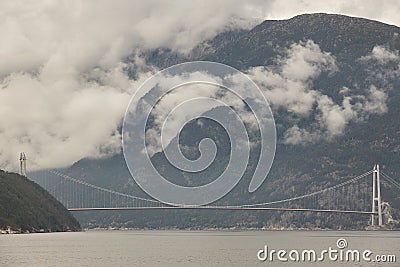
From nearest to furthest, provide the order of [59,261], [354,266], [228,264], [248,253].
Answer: [354,266] → [228,264] → [59,261] → [248,253]

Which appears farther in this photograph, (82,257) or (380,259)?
(82,257)

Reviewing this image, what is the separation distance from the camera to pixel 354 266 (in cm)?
10738

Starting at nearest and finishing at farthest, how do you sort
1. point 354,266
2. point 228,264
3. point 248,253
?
point 354,266
point 228,264
point 248,253

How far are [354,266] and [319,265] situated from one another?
4.33 m

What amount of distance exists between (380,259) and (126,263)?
32.9m

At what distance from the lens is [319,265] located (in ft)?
359

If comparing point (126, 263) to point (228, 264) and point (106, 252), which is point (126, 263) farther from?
point (106, 252)

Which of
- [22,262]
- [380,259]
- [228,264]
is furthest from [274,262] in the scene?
[22,262]

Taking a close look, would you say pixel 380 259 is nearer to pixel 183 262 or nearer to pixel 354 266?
pixel 354 266

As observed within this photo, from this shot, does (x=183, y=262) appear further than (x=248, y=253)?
No

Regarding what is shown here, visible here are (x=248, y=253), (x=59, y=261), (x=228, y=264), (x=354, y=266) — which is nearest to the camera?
(x=354, y=266)

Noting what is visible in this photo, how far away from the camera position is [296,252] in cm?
14062

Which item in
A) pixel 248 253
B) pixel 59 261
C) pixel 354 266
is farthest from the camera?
pixel 248 253

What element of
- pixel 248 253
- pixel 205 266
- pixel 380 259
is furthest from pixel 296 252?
pixel 205 266
